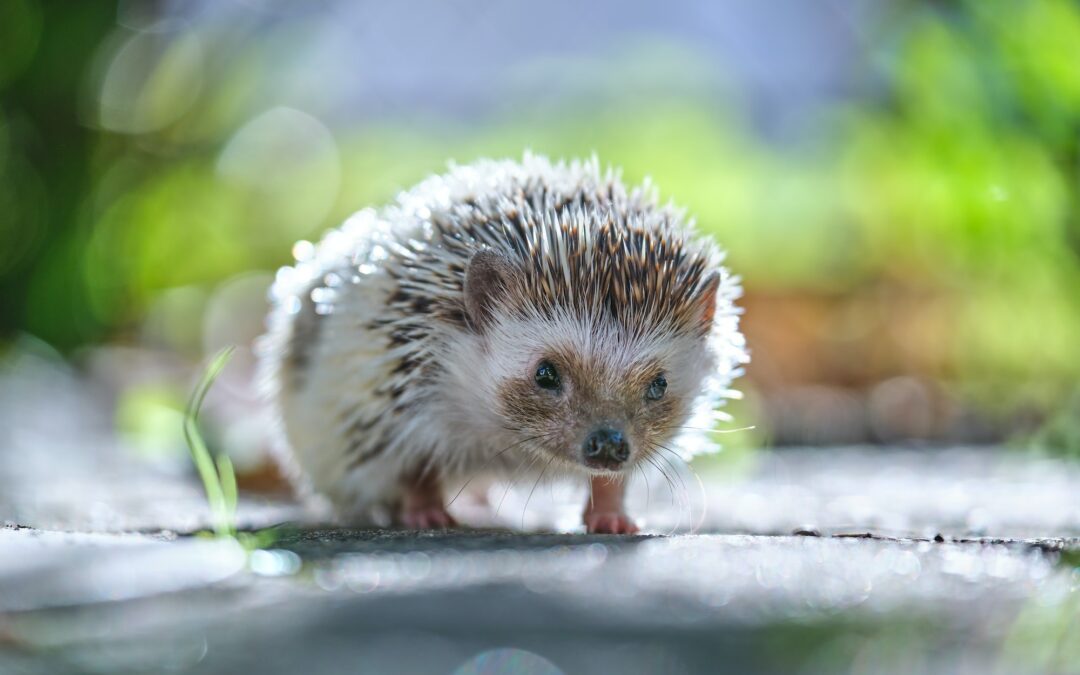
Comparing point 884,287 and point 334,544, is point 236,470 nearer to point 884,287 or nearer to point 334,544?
point 334,544

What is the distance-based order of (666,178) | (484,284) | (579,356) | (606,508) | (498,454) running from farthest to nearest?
(666,178), (498,454), (606,508), (484,284), (579,356)

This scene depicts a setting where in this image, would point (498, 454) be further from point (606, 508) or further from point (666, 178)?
point (666, 178)

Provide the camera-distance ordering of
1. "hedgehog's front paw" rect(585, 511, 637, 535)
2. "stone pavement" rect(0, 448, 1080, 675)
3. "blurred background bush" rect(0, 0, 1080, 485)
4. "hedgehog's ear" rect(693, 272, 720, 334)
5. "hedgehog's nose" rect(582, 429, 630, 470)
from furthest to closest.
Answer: "blurred background bush" rect(0, 0, 1080, 485), "hedgehog's ear" rect(693, 272, 720, 334), "hedgehog's front paw" rect(585, 511, 637, 535), "hedgehog's nose" rect(582, 429, 630, 470), "stone pavement" rect(0, 448, 1080, 675)

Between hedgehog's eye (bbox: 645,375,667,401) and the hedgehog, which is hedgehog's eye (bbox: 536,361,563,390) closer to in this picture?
the hedgehog

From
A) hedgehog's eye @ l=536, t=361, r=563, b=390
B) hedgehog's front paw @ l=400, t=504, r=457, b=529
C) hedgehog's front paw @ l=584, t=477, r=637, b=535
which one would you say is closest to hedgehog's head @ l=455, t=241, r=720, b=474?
hedgehog's eye @ l=536, t=361, r=563, b=390

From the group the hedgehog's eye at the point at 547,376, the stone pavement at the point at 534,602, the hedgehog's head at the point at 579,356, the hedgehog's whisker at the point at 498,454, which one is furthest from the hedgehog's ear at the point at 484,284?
the stone pavement at the point at 534,602

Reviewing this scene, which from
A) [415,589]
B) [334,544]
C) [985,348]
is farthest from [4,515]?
[985,348]

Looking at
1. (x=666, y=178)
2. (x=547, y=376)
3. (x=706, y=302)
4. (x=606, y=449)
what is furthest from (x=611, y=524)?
(x=666, y=178)
